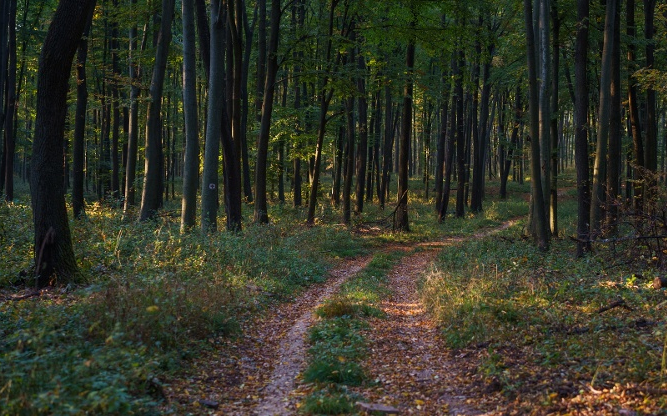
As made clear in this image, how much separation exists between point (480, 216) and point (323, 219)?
1046 cm

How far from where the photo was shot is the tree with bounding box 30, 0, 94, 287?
8484 mm

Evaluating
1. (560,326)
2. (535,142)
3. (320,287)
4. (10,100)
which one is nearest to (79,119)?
(10,100)

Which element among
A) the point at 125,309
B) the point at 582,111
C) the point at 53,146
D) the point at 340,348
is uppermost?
the point at 582,111

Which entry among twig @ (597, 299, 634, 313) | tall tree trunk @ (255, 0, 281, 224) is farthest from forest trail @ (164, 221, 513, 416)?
tall tree trunk @ (255, 0, 281, 224)

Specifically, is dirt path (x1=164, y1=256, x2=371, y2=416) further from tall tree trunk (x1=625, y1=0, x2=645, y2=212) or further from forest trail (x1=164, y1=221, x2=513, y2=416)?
tall tree trunk (x1=625, y1=0, x2=645, y2=212)

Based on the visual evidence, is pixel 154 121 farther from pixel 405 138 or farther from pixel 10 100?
pixel 10 100

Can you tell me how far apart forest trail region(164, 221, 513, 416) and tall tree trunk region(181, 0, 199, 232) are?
223 inches

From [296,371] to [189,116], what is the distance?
9593 mm

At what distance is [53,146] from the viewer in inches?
347

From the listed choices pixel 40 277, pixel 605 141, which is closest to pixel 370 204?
pixel 605 141

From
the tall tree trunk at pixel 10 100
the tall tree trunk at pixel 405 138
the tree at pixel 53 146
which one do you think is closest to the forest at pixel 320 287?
the tree at pixel 53 146

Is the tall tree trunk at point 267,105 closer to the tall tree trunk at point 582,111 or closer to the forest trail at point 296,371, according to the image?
the tall tree trunk at point 582,111

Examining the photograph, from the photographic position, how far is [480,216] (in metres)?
29.6

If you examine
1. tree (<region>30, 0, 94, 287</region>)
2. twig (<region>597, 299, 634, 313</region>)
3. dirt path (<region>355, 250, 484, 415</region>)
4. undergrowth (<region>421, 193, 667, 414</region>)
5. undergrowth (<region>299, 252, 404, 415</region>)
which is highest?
tree (<region>30, 0, 94, 287</region>)
